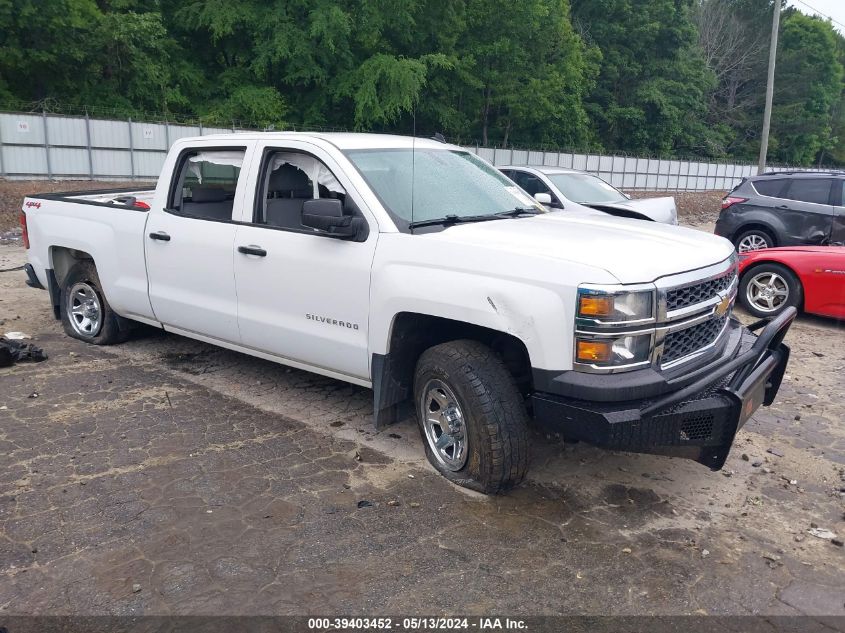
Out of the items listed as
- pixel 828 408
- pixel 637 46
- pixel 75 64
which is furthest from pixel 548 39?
pixel 828 408

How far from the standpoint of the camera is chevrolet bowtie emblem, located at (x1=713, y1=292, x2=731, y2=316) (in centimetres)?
399

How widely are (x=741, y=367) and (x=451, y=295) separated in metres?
1.66

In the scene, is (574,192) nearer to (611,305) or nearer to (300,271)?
(300,271)

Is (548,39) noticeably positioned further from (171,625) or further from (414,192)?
(171,625)

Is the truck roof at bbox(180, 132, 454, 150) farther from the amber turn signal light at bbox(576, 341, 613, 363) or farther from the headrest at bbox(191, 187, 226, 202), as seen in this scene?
the amber turn signal light at bbox(576, 341, 613, 363)

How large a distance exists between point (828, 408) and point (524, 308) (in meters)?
3.52

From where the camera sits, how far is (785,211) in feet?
38.6

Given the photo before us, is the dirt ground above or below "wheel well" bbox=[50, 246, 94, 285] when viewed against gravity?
below

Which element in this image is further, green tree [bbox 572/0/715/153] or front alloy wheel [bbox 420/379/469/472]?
green tree [bbox 572/0/715/153]

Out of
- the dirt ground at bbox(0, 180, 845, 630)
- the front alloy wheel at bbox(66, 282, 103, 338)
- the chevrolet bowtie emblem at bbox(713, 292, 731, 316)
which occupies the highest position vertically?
the chevrolet bowtie emblem at bbox(713, 292, 731, 316)

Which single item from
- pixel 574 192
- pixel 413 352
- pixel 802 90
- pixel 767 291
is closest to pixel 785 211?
pixel 574 192

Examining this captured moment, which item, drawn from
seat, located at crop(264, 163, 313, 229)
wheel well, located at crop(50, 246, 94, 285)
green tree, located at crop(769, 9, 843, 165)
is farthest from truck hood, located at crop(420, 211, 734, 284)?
green tree, located at crop(769, 9, 843, 165)

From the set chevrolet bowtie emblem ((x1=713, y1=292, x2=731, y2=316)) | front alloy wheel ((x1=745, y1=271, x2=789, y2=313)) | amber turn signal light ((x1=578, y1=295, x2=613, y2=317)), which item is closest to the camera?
amber turn signal light ((x1=578, y1=295, x2=613, y2=317))

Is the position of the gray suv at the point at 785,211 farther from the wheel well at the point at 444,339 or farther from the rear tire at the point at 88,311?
the rear tire at the point at 88,311
